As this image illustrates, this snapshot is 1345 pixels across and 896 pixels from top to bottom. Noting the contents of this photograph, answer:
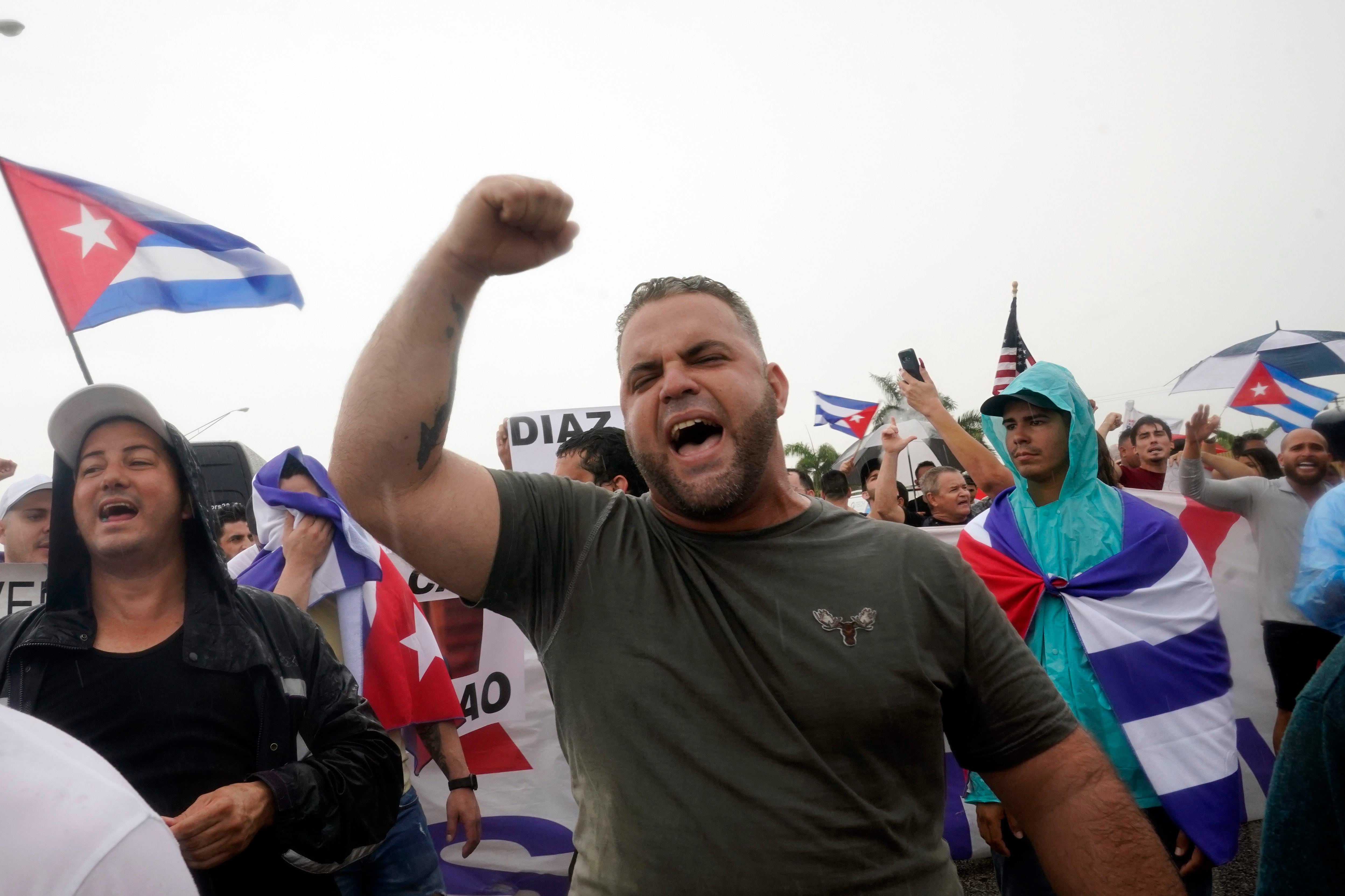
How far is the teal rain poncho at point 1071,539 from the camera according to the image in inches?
117

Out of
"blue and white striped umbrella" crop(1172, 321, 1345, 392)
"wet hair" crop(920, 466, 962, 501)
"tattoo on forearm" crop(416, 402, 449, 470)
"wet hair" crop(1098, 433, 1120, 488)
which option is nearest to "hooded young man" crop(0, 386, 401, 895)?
"tattoo on forearm" crop(416, 402, 449, 470)

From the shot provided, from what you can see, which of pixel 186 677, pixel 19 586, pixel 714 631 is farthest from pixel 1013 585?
pixel 19 586

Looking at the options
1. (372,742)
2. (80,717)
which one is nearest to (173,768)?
(80,717)

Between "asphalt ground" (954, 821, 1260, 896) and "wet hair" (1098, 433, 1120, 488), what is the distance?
1.72 meters

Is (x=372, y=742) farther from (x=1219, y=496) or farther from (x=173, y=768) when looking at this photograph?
(x=1219, y=496)

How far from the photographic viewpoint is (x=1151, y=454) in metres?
6.37

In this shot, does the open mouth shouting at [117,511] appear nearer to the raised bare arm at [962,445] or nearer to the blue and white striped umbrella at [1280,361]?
the raised bare arm at [962,445]

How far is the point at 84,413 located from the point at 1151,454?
663 cm

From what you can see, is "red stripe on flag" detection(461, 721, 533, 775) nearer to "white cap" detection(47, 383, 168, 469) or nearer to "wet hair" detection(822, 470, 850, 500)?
"white cap" detection(47, 383, 168, 469)

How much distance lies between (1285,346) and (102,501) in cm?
897

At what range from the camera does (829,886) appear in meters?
1.40

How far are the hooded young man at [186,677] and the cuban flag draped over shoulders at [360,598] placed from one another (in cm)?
81

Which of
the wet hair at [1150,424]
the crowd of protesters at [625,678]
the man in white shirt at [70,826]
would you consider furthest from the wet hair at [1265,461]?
the man in white shirt at [70,826]

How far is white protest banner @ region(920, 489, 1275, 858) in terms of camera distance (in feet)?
16.0
